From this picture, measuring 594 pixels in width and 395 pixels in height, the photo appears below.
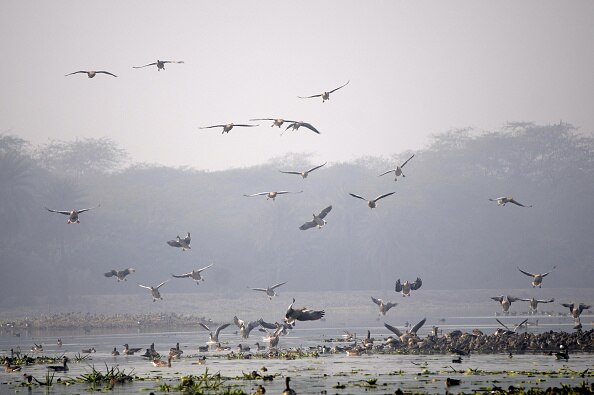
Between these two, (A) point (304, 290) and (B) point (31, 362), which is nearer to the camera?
(B) point (31, 362)

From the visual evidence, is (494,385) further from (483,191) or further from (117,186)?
(117,186)

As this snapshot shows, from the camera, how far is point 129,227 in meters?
146

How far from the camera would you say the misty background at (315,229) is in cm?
12725

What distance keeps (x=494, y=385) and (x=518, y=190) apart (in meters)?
134

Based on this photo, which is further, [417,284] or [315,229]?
[315,229]

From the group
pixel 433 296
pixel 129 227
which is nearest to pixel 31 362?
pixel 433 296

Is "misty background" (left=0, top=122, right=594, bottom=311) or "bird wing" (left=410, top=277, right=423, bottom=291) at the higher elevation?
"misty background" (left=0, top=122, right=594, bottom=311)

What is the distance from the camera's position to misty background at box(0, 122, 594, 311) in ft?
417

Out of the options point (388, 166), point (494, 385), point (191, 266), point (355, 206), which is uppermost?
point (388, 166)

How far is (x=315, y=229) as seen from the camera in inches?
5738

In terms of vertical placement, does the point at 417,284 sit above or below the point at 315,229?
below

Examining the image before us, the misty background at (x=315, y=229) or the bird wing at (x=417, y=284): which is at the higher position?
the misty background at (x=315, y=229)

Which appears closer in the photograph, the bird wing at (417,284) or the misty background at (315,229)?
the bird wing at (417,284)

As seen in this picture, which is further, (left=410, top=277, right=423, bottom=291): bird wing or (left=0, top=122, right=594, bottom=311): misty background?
(left=0, top=122, right=594, bottom=311): misty background
